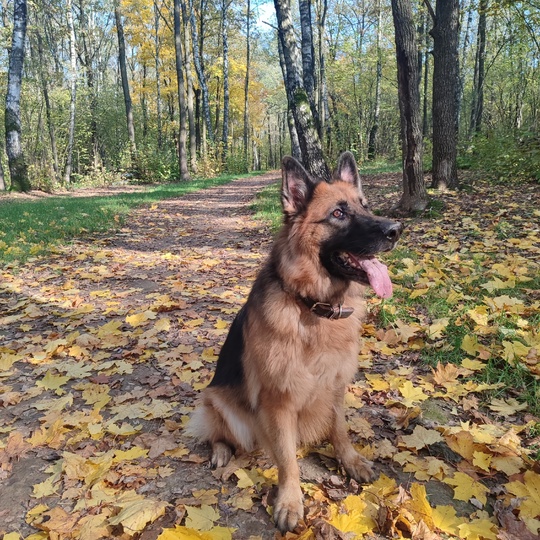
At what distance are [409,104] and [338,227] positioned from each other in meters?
6.53

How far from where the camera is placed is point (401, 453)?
104 inches

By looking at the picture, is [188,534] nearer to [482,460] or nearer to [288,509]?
[288,509]

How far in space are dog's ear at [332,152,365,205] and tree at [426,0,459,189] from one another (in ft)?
25.5

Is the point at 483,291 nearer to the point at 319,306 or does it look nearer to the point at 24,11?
the point at 319,306

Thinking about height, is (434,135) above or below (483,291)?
above

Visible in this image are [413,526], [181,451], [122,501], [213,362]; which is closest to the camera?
[413,526]

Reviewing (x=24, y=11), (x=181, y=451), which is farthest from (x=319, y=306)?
A: (x=24, y=11)

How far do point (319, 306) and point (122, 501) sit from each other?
1.60m

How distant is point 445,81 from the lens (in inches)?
356

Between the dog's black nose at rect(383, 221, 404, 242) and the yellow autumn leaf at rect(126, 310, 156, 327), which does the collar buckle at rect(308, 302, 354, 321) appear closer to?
the dog's black nose at rect(383, 221, 404, 242)

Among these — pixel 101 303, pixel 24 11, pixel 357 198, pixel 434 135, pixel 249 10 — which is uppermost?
pixel 249 10

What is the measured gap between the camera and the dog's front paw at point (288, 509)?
216 cm

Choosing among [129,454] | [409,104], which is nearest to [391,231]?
[129,454]

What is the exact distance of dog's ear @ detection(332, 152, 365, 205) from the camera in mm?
2824
